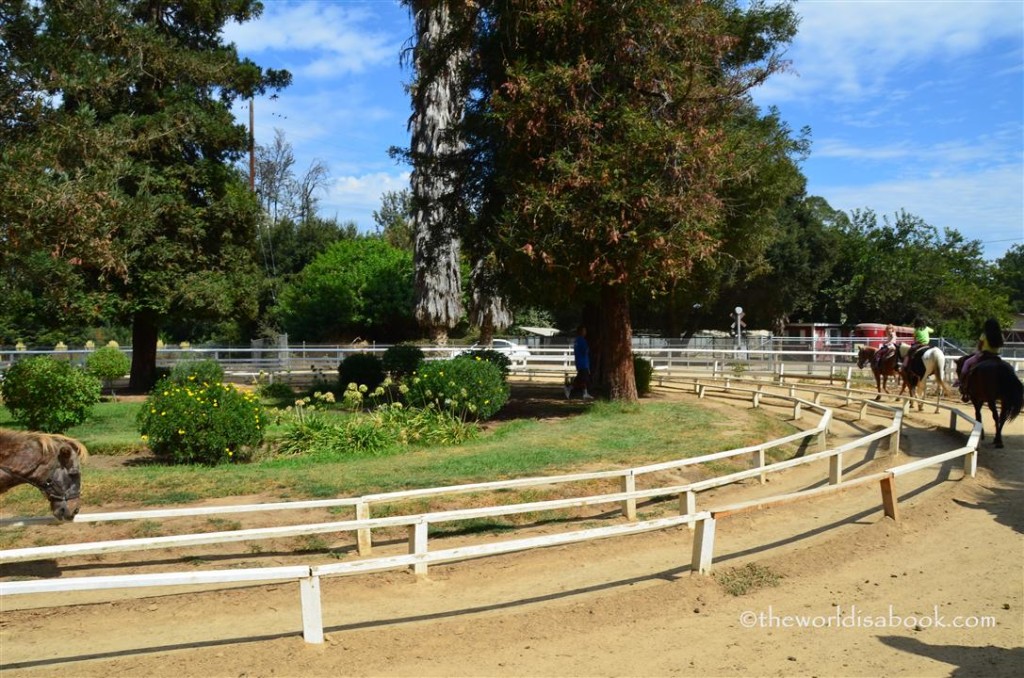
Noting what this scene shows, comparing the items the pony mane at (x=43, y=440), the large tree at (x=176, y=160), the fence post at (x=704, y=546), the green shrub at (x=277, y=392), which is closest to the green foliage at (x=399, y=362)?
the green shrub at (x=277, y=392)

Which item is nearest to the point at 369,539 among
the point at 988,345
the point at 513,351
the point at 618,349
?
the point at 618,349

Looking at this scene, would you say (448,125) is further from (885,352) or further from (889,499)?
(889,499)

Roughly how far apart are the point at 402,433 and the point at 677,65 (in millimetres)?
9083

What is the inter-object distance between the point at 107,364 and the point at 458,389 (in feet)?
49.6

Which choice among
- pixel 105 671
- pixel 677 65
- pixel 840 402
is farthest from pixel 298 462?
pixel 840 402

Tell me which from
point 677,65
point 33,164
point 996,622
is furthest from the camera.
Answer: point 677,65

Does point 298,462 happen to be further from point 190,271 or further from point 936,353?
point 936,353

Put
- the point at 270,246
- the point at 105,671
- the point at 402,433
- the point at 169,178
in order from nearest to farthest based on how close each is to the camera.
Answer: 1. the point at 105,671
2. the point at 402,433
3. the point at 169,178
4. the point at 270,246

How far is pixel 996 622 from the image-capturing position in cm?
611

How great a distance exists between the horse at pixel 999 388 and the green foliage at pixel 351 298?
1270 inches

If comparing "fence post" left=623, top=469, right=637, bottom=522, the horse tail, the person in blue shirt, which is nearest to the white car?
the person in blue shirt

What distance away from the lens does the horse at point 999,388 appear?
13.4 metres

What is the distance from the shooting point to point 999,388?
13539mm

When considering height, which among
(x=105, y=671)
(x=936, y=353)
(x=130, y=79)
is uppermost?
(x=130, y=79)
